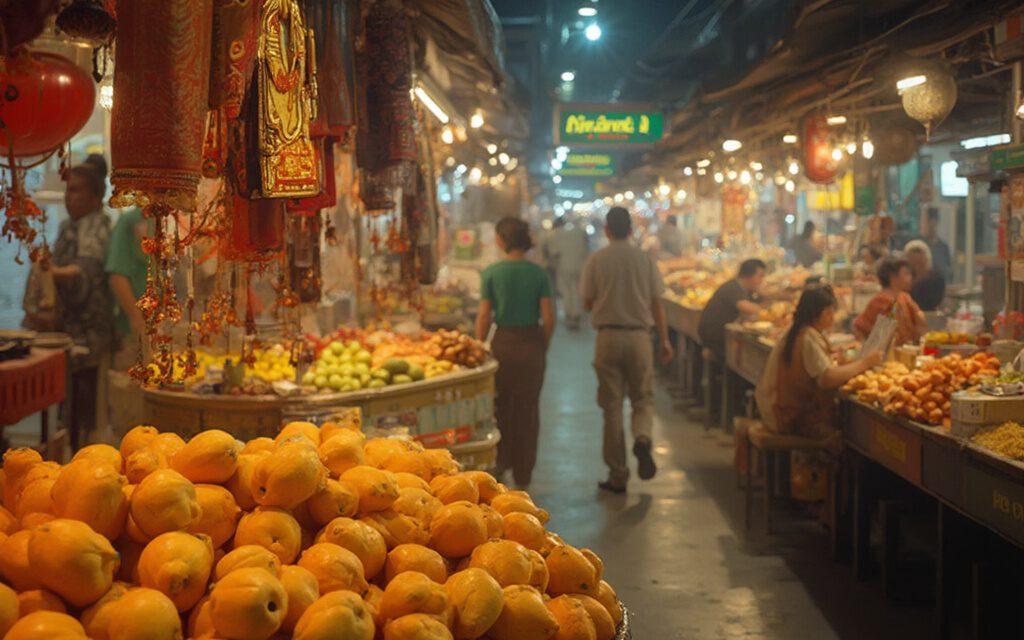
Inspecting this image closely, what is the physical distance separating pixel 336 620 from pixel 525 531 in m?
0.90

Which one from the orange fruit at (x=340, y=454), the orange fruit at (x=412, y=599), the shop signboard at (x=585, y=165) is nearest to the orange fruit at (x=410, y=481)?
the orange fruit at (x=340, y=454)

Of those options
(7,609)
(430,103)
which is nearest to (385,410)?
(430,103)

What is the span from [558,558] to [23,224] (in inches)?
91.5

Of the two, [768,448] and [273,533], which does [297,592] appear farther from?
[768,448]

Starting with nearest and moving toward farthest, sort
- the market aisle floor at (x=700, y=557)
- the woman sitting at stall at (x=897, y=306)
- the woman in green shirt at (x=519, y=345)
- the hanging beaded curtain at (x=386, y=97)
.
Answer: the hanging beaded curtain at (x=386, y=97)
the market aisle floor at (x=700, y=557)
the woman in green shirt at (x=519, y=345)
the woman sitting at stall at (x=897, y=306)

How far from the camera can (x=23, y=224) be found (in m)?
4.09

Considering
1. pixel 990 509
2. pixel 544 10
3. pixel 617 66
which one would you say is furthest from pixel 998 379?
pixel 617 66

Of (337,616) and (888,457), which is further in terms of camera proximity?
(888,457)

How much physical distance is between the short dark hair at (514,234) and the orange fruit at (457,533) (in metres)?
6.09

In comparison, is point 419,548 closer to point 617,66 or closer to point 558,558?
point 558,558

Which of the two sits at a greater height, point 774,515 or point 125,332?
point 125,332

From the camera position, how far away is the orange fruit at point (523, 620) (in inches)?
113

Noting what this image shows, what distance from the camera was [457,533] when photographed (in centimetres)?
315

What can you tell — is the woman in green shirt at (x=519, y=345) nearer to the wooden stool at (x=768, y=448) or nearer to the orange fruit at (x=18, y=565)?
the wooden stool at (x=768, y=448)
